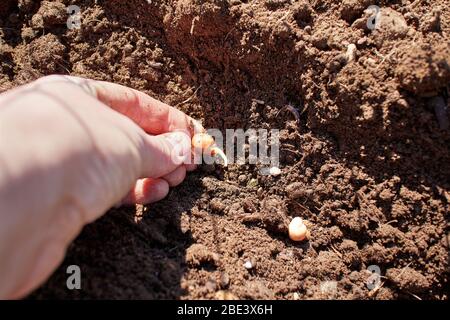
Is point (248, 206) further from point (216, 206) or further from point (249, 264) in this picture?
point (249, 264)

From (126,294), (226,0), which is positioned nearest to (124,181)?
(126,294)

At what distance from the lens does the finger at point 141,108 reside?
79.5 inches

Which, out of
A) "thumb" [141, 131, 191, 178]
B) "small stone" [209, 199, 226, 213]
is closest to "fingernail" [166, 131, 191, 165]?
"thumb" [141, 131, 191, 178]

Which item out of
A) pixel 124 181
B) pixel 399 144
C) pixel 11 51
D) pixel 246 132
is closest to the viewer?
pixel 124 181

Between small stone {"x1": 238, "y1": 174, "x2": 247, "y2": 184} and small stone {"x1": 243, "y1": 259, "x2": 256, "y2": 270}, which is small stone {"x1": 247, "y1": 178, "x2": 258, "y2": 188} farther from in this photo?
small stone {"x1": 243, "y1": 259, "x2": 256, "y2": 270}

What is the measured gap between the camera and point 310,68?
217cm

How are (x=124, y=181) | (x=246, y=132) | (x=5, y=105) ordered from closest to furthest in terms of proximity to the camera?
1. (x=5, y=105)
2. (x=124, y=181)
3. (x=246, y=132)

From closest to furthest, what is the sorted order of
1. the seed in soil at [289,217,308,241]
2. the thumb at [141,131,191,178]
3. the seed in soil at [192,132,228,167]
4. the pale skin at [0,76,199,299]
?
1. the pale skin at [0,76,199,299]
2. the thumb at [141,131,191,178]
3. the seed in soil at [289,217,308,241]
4. the seed in soil at [192,132,228,167]

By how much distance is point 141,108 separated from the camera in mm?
2180

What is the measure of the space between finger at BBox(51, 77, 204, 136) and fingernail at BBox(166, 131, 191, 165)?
0.08 m

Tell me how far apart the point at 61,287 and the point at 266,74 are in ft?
4.60

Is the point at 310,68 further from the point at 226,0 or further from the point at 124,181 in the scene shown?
the point at 124,181

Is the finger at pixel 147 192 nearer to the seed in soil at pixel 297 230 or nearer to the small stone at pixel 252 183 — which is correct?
the small stone at pixel 252 183

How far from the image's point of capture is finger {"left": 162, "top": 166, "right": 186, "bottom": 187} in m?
2.16
